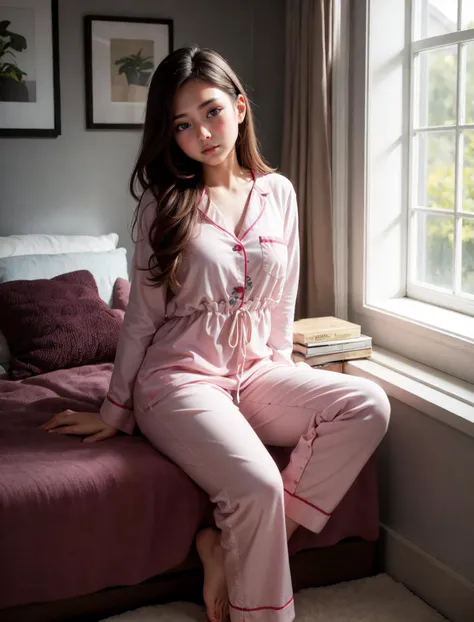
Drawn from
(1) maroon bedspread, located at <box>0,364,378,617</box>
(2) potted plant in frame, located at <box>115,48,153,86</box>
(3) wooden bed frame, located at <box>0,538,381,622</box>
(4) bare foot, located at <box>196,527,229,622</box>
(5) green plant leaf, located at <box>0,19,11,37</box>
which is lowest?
(3) wooden bed frame, located at <box>0,538,381,622</box>

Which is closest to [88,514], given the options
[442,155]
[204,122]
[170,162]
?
[170,162]

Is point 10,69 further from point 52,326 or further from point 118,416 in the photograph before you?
point 118,416

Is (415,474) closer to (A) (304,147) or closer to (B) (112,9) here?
(A) (304,147)

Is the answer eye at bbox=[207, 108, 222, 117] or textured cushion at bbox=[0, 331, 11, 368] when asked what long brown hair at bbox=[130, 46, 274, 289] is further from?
textured cushion at bbox=[0, 331, 11, 368]

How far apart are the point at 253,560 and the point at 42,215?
2.07 metres

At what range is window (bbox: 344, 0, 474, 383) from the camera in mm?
2873

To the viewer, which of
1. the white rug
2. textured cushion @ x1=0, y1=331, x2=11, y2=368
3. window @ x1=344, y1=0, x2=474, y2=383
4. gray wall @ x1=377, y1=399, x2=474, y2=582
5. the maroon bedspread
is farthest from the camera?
textured cushion @ x1=0, y1=331, x2=11, y2=368

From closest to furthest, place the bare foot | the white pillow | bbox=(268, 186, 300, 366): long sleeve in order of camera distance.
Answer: the bare foot → bbox=(268, 186, 300, 366): long sleeve → the white pillow

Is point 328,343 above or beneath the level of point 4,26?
beneath

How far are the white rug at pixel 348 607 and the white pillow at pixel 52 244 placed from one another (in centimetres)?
166

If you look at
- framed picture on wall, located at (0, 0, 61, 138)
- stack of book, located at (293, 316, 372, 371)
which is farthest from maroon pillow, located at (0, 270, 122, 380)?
framed picture on wall, located at (0, 0, 61, 138)

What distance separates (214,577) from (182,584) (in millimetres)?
201

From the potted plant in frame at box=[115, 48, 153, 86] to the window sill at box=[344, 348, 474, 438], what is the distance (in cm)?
161

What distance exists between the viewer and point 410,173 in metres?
3.16
